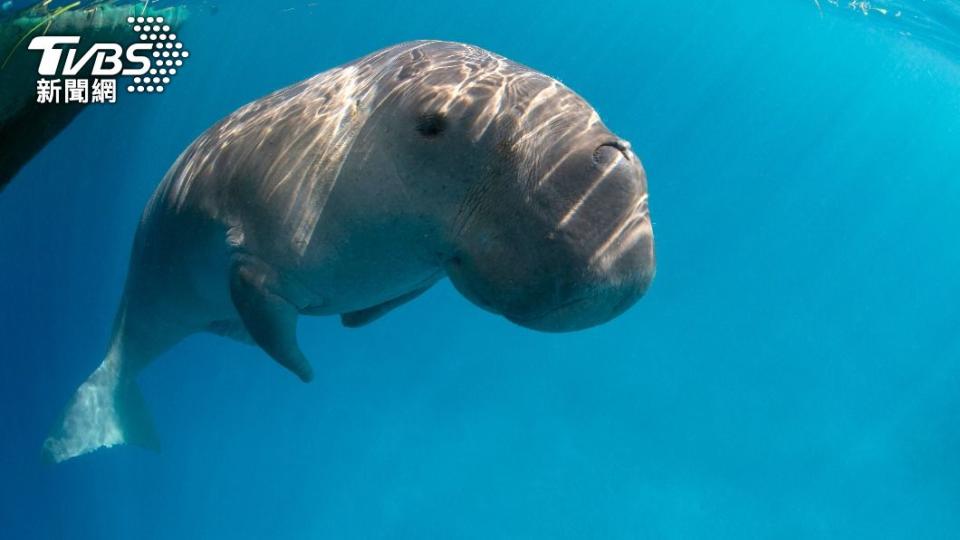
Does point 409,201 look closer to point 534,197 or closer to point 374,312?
point 534,197

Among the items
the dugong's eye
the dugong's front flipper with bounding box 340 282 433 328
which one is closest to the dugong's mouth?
the dugong's eye

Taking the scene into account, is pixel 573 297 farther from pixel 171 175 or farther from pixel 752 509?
pixel 752 509

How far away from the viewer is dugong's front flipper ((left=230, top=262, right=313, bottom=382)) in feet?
10.7

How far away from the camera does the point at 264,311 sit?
Answer: 3320 mm

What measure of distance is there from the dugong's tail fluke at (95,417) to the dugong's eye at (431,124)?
5.10 metres

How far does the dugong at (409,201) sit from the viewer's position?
85.5 inches

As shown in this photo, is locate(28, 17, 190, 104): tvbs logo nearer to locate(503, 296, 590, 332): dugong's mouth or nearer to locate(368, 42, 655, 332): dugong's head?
locate(368, 42, 655, 332): dugong's head

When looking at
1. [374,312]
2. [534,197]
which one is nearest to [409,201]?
[534,197]

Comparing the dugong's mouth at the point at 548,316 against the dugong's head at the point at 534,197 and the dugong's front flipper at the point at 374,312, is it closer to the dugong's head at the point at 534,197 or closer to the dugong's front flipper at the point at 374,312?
the dugong's head at the point at 534,197

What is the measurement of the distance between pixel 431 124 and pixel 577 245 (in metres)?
0.70

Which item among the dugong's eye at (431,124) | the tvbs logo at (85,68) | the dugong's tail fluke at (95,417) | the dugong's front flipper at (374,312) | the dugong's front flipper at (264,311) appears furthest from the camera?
the tvbs logo at (85,68)

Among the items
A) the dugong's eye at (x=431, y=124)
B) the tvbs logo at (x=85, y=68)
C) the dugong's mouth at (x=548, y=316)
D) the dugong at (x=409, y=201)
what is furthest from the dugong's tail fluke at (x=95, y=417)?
the dugong's mouth at (x=548, y=316)

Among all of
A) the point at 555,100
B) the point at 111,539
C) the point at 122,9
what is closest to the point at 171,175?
the point at 555,100

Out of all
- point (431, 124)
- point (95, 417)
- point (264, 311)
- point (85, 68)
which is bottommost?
point (95, 417)
